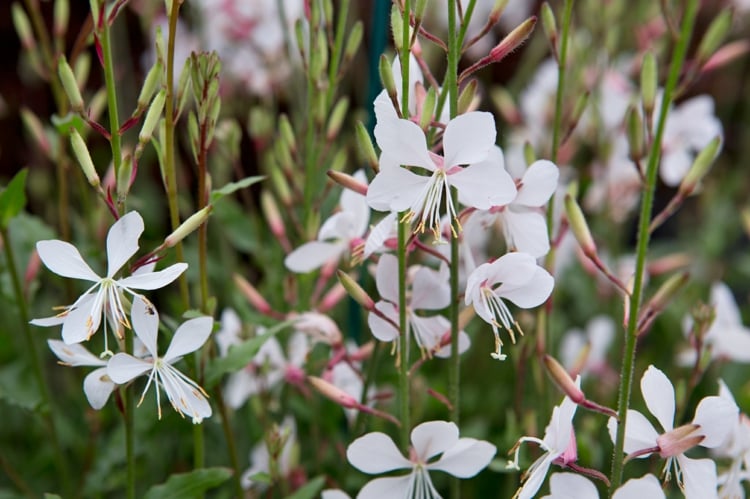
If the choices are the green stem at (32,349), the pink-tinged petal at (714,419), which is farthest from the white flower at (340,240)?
the pink-tinged petal at (714,419)

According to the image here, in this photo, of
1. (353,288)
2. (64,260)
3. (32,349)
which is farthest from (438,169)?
(32,349)

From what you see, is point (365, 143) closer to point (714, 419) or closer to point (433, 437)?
point (433, 437)

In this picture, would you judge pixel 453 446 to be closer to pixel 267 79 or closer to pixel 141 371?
pixel 141 371

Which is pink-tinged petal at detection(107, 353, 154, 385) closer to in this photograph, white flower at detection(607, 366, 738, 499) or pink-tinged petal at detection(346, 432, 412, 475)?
pink-tinged petal at detection(346, 432, 412, 475)

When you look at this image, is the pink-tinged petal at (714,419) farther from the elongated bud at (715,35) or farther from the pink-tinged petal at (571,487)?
the elongated bud at (715,35)

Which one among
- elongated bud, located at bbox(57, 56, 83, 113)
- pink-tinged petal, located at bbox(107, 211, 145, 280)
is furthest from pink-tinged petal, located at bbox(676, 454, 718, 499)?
elongated bud, located at bbox(57, 56, 83, 113)

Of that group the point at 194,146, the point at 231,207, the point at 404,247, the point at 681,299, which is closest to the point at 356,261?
the point at 404,247
